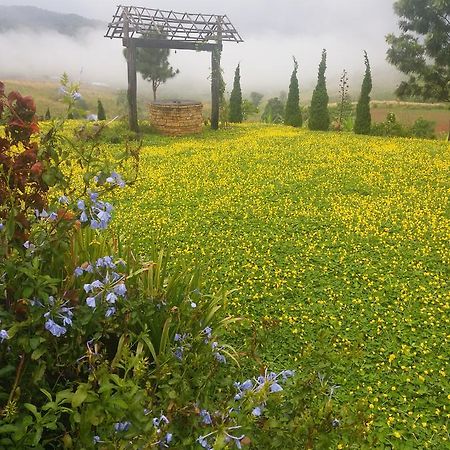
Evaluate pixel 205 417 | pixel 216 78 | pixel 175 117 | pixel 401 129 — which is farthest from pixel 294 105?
pixel 205 417

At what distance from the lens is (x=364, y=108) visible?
19.4 metres

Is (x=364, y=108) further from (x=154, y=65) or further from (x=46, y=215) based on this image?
(x=154, y=65)

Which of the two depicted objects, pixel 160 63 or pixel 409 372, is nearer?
pixel 409 372

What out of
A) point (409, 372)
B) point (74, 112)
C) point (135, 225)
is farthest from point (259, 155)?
point (74, 112)

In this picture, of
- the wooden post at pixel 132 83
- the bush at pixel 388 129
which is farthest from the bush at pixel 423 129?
the wooden post at pixel 132 83

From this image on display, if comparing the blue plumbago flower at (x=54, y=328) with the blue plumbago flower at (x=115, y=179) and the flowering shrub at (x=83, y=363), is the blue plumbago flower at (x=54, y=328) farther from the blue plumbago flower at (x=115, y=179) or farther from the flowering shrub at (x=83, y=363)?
the blue plumbago flower at (x=115, y=179)

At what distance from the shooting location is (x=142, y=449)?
72.6 inches

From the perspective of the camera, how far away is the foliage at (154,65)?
128ft

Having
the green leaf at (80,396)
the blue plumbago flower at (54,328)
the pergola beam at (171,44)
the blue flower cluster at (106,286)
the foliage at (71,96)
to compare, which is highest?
the pergola beam at (171,44)

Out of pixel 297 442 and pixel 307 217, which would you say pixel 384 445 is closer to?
pixel 297 442

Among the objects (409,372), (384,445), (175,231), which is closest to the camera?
(384,445)

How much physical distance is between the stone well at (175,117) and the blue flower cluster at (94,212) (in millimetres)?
15604

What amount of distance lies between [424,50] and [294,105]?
8775 mm

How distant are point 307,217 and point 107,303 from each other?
18.9 feet
